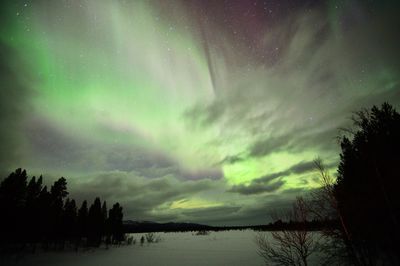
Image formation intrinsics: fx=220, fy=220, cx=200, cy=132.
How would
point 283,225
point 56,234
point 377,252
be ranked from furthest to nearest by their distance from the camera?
point 56,234
point 377,252
point 283,225

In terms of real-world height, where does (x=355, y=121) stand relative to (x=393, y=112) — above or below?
below

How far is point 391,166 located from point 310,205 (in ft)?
29.0

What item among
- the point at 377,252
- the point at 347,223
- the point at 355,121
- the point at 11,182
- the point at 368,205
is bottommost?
the point at 377,252

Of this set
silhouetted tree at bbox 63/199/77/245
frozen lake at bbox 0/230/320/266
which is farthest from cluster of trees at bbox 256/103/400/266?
silhouetted tree at bbox 63/199/77/245

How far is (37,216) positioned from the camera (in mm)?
54250

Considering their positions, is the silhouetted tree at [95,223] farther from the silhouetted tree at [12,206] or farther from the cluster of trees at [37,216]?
the silhouetted tree at [12,206]

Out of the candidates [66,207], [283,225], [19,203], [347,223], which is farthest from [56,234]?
[347,223]

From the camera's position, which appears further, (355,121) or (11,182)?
(11,182)

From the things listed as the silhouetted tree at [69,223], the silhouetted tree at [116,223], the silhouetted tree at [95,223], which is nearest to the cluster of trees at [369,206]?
the silhouetted tree at [69,223]

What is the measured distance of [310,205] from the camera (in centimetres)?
2053

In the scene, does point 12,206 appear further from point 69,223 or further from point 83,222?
point 83,222

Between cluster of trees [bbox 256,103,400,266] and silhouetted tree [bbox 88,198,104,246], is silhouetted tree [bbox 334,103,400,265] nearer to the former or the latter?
cluster of trees [bbox 256,103,400,266]

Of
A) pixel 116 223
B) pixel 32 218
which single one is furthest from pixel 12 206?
pixel 116 223

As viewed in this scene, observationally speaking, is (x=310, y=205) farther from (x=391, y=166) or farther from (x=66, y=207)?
(x=66, y=207)
